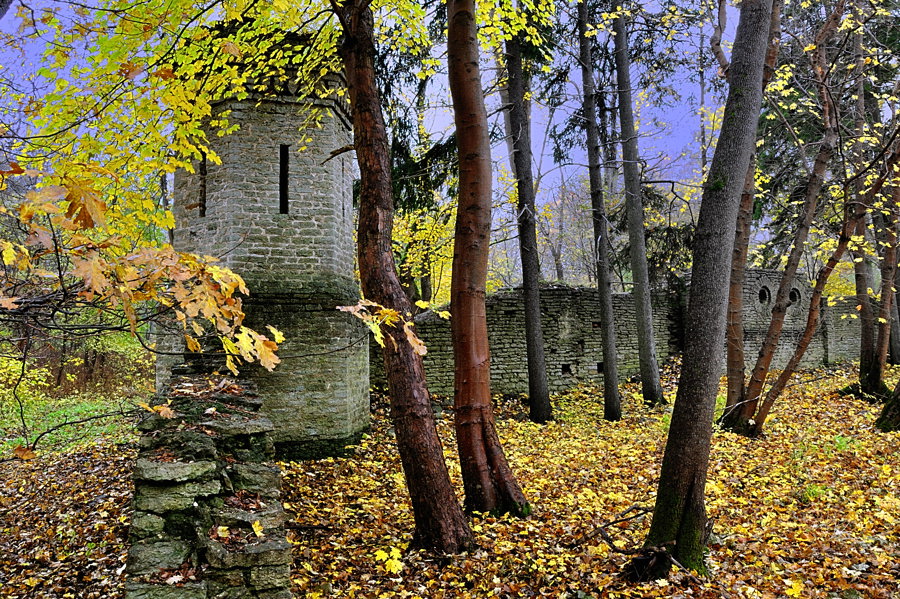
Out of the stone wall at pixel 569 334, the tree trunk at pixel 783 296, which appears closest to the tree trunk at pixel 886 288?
the tree trunk at pixel 783 296

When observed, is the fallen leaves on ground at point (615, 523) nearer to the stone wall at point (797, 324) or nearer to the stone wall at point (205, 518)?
the stone wall at point (205, 518)

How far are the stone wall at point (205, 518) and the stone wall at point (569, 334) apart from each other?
23.1 feet

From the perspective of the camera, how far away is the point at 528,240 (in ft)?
33.2

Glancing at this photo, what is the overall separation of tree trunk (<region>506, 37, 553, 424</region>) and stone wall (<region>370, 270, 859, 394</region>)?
6.37ft

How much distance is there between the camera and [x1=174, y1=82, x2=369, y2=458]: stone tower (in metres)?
7.92

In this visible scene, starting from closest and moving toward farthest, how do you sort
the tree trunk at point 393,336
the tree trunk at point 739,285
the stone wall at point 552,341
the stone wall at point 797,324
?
1. the tree trunk at point 393,336
2. the tree trunk at point 739,285
3. the stone wall at point 552,341
4. the stone wall at point 797,324

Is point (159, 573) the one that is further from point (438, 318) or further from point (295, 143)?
point (438, 318)

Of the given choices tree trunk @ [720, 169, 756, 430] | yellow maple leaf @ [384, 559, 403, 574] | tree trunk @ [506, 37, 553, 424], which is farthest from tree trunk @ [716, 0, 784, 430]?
yellow maple leaf @ [384, 559, 403, 574]

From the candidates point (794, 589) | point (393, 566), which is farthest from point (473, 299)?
point (794, 589)

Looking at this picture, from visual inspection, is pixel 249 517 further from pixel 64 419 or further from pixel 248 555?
pixel 64 419

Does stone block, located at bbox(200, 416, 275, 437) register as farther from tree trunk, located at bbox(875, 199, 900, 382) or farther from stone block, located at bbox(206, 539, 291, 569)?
tree trunk, located at bbox(875, 199, 900, 382)

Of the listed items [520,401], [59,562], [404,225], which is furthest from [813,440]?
[404,225]

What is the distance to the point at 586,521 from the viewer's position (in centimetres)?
504

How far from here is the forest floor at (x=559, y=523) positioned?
12.7ft
